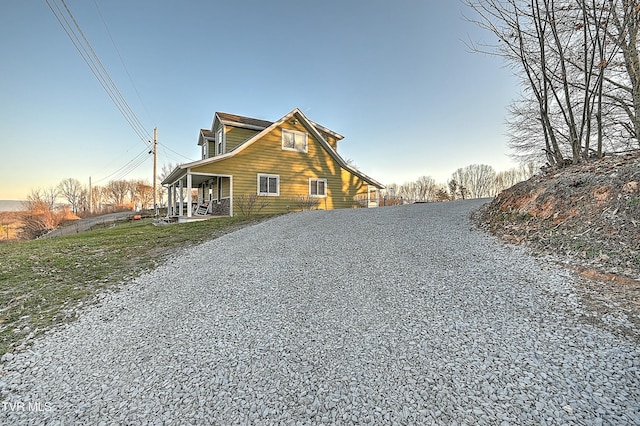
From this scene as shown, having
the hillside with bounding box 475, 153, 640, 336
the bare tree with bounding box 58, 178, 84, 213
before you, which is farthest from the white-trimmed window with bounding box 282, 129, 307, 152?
the bare tree with bounding box 58, 178, 84, 213

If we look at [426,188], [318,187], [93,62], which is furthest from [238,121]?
[426,188]

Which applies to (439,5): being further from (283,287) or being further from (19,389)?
(19,389)

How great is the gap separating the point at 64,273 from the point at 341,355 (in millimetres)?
5628

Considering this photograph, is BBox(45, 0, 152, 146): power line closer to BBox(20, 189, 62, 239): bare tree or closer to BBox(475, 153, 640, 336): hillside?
BBox(20, 189, 62, 239): bare tree

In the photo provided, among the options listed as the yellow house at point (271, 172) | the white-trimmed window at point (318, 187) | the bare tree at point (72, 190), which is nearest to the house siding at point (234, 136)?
the yellow house at point (271, 172)

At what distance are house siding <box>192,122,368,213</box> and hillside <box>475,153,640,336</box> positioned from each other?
10.1 meters

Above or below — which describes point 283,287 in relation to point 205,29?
below

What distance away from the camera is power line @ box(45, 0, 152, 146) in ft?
30.5

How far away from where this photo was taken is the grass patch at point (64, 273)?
126 inches

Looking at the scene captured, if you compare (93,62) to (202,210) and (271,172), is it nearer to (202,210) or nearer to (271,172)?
(202,210)

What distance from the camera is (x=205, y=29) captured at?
1246 cm

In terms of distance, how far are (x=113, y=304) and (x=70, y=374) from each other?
1.53 metres

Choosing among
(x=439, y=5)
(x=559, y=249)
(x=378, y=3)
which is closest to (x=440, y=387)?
(x=559, y=249)

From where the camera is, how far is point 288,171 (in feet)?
47.9
